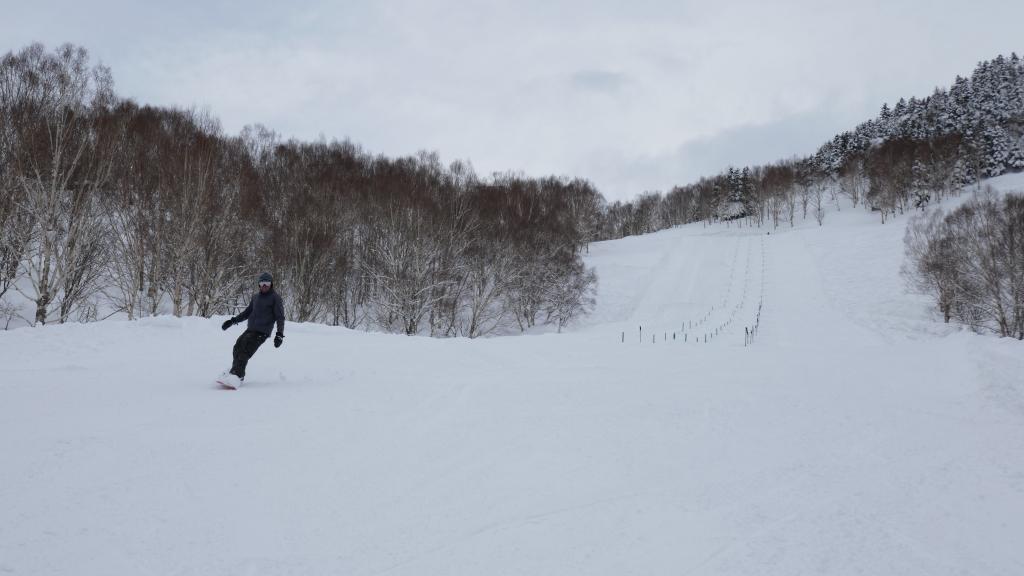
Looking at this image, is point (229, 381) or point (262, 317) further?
point (262, 317)

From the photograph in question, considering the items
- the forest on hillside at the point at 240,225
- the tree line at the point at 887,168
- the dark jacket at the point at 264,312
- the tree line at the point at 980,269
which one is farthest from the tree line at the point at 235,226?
the tree line at the point at 887,168

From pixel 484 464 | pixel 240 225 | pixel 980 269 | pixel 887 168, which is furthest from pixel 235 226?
pixel 887 168

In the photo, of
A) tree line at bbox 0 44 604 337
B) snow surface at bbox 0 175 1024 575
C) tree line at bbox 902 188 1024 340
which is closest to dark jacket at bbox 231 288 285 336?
snow surface at bbox 0 175 1024 575

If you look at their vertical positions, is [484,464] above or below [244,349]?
below

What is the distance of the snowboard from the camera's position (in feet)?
25.3

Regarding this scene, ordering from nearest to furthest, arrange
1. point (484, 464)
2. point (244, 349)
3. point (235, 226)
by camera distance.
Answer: point (484, 464)
point (244, 349)
point (235, 226)

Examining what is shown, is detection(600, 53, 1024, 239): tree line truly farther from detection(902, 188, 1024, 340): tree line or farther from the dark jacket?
the dark jacket

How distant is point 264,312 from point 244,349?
883mm

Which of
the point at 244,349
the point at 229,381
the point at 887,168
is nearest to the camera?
the point at 229,381

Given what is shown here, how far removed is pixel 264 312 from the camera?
8.81m

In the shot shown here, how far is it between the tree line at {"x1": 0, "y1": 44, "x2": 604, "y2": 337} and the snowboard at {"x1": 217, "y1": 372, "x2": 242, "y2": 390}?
806 inches

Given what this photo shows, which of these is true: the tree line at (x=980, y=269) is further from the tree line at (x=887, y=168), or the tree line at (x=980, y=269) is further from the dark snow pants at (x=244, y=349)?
the dark snow pants at (x=244, y=349)

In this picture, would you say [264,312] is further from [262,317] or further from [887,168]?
[887,168]

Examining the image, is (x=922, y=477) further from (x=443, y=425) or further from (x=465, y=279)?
(x=465, y=279)
